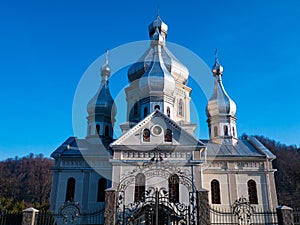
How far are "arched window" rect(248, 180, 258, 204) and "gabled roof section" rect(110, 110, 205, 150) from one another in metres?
6.09

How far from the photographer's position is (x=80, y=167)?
22.1 m

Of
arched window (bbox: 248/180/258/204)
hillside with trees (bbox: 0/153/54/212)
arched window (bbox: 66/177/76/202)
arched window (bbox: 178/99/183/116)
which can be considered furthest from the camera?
hillside with trees (bbox: 0/153/54/212)

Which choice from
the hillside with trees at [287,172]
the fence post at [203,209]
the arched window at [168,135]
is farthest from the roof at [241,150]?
the hillside with trees at [287,172]

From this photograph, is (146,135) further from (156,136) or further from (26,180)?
(26,180)

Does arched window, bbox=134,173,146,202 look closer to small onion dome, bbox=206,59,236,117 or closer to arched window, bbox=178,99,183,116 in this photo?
arched window, bbox=178,99,183,116

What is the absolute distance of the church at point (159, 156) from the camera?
1783 centimetres

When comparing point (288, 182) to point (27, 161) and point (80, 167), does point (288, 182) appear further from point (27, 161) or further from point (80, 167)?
point (27, 161)

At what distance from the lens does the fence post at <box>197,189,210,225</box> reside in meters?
12.1

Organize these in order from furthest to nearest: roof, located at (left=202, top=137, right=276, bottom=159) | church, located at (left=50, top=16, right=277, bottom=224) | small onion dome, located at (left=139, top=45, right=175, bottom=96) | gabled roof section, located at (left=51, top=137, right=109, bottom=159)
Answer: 1. small onion dome, located at (left=139, top=45, right=175, bottom=96)
2. roof, located at (left=202, top=137, right=276, bottom=159)
3. gabled roof section, located at (left=51, top=137, right=109, bottom=159)
4. church, located at (left=50, top=16, right=277, bottom=224)

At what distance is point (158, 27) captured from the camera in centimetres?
3142

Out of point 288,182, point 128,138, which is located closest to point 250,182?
point 128,138

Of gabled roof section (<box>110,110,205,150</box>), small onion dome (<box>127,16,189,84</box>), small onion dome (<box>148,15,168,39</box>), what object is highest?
small onion dome (<box>148,15,168,39</box>)

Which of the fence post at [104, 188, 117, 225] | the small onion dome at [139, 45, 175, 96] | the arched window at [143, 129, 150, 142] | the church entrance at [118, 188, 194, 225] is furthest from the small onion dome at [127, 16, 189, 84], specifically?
the fence post at [104, 188, 117, 225]

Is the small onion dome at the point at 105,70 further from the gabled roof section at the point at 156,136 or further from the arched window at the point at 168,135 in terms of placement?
the arched window at the point at 168,135
